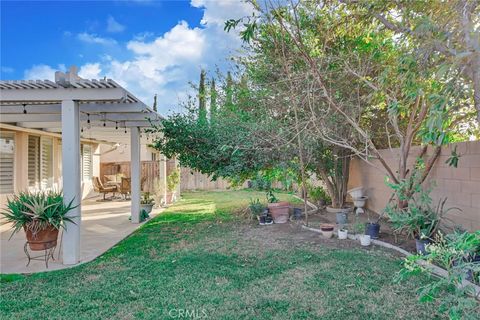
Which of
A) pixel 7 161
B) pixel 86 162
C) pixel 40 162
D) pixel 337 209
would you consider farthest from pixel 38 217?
pixel 86 162

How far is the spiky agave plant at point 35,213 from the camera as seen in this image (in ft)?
15.5

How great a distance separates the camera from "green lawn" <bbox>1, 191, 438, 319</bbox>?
10.6ft

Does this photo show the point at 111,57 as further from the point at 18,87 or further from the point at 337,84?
the point at 337,84

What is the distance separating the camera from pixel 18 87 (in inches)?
195

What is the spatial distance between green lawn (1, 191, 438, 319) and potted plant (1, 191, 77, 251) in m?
0.57

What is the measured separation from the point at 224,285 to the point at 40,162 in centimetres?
888

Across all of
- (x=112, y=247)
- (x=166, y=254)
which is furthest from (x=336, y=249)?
(x=112, y=247)

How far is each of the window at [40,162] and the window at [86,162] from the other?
8.11 ft

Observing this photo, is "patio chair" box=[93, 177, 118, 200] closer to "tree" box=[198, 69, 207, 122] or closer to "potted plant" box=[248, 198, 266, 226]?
"tree" box=[198, 69, 207, 122]

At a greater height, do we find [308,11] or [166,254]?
[308,11]

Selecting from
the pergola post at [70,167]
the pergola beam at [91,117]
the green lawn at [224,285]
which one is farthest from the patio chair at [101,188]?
the pergola post at [70,167]

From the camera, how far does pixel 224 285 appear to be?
3.92m

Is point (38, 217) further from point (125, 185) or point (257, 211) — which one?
point (125, 185)

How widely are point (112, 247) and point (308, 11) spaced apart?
618cm
